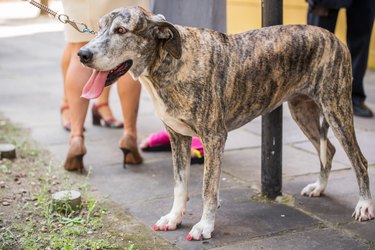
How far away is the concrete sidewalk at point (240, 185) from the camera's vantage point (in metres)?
3.95

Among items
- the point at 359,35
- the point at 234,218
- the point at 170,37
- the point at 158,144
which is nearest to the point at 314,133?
the point at 234,218

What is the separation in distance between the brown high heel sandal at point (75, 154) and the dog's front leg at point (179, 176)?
1.33 metres

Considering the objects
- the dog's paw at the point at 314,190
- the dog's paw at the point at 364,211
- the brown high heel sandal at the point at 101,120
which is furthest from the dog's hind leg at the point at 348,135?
the brown high heel sandal at the point at 101,120

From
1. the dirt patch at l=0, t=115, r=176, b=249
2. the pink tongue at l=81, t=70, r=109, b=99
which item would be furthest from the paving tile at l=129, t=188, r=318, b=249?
the pink tongue at l=81, t=70, r=109, b=99

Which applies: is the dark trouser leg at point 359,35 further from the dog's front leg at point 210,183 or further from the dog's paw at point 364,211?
the dog's front leg at point 210,183

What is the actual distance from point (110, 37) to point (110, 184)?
1744mm

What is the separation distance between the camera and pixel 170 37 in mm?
3650

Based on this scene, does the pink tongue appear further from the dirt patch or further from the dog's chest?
the dirt patch

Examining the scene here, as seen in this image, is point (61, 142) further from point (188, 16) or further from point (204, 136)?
point (204, 136)

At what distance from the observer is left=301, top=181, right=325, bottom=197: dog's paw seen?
4.64 m

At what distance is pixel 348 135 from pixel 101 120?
340 cm

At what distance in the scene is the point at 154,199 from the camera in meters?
4.68

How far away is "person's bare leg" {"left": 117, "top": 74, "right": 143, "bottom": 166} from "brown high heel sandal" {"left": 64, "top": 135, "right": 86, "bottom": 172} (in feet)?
1.06

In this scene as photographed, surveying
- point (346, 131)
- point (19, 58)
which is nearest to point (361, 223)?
point (346, 131)
